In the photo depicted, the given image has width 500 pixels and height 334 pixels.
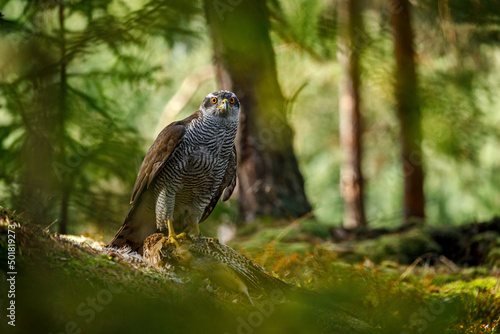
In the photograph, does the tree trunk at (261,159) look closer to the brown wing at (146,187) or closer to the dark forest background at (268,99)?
the dark forest background at (268,99)

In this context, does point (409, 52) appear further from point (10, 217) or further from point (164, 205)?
point (10, 217)

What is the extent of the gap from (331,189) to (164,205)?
461 inches

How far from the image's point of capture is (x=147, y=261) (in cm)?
318

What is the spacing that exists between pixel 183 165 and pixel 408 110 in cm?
283

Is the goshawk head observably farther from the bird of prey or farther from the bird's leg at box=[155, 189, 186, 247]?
the bird's leg at box=[155, 189, 186, 247]

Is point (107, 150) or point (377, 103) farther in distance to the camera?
point (377, 103)

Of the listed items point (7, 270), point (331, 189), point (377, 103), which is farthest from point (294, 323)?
point (331, 189)

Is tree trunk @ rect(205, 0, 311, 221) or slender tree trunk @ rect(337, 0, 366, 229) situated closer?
tree trunk @ rect(205, 0, 311, 221)

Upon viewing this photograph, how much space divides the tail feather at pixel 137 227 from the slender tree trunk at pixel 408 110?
2.84m

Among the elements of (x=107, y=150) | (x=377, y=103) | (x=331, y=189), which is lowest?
(x=331, y=189)

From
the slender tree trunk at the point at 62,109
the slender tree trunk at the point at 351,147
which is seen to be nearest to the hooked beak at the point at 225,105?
the slender tree trunk at the point at 62,109

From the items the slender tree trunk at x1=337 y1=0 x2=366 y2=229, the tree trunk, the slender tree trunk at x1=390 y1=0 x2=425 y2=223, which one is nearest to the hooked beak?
the slender tree trunk at x1=390 y1=0 x2=425 y2=223

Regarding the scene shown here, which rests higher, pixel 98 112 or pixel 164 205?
pixel 98 112

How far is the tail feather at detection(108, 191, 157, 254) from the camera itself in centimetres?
378
